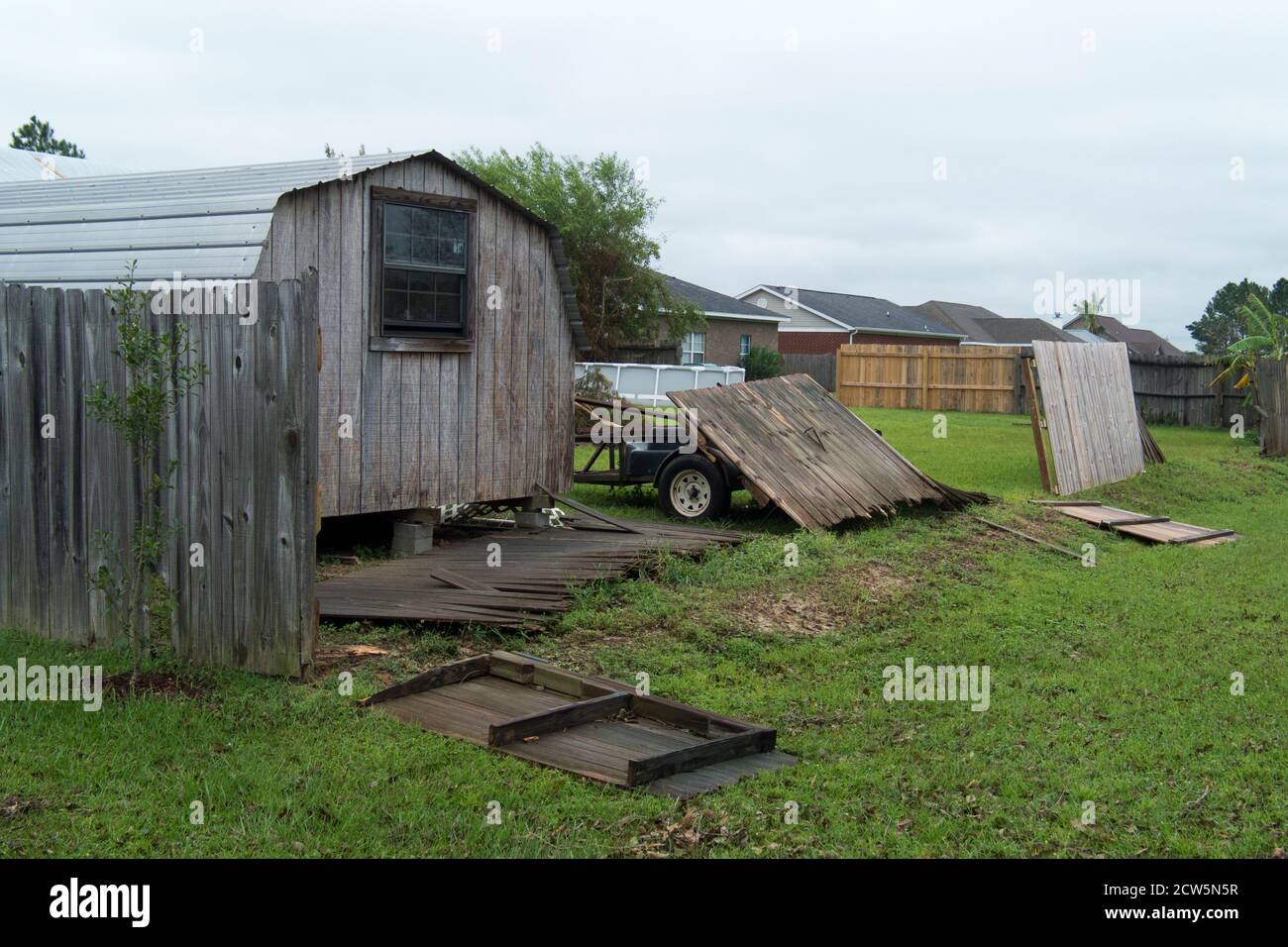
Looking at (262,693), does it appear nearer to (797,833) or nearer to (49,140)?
(797,833)

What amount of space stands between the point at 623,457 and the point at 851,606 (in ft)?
18.9

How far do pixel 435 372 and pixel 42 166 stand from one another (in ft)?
45.1

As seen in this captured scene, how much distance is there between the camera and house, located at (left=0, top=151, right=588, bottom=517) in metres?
10.0

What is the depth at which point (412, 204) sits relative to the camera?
11156 millimetres

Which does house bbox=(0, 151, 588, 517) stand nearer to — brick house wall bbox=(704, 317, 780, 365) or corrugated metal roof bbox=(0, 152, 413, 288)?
corrugated metal roof bbox=(0, 152, 413, 288)

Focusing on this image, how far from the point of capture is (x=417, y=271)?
1127 centimetres

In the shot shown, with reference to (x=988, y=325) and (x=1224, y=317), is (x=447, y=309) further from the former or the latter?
(x=1224, y=317)

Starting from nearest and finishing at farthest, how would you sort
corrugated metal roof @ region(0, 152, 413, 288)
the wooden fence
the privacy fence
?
the wooden fence → corrugated metal roof @ region(0, 152, 413, 288) → the privacy fence

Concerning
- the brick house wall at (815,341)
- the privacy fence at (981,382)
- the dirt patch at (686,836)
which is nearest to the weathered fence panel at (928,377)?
the privacy fence at (981,382)

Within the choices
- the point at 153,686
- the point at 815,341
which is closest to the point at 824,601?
the point at 153,686

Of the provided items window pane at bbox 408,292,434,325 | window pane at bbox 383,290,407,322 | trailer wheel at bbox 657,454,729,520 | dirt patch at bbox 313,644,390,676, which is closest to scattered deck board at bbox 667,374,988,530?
trailer wheel at bbox 657,454,729,520

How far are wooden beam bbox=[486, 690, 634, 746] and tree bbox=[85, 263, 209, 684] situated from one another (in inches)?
85.7

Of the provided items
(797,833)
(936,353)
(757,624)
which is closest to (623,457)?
(757,624)

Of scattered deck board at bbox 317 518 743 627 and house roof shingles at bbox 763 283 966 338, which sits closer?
scattered deck board at bbox 317 518 743 627
